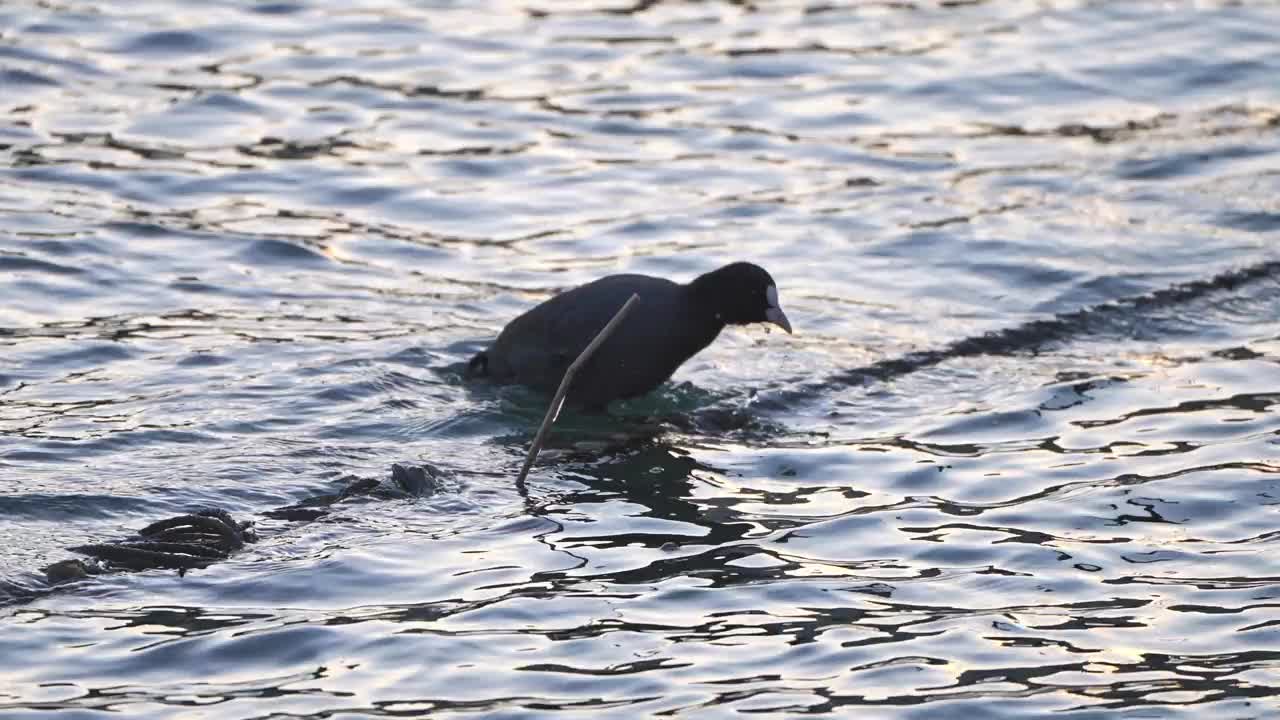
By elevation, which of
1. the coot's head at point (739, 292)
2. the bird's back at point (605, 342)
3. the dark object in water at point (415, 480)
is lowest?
the dark object in water at point (415, 480)

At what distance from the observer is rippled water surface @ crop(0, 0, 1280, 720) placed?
7348 millimetres

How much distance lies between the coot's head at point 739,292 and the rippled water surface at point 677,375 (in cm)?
52

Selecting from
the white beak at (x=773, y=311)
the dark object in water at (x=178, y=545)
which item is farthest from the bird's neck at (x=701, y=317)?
the dark object in water at (x=178, y=545)

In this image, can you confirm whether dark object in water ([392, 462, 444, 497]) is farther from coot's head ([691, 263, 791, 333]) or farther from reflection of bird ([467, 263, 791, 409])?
coot's head ([691, 263, 791, 333])

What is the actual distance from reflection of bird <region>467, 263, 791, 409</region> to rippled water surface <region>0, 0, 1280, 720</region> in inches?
8.6

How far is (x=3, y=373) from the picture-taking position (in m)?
10.7

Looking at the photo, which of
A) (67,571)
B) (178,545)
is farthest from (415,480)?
(67,571)

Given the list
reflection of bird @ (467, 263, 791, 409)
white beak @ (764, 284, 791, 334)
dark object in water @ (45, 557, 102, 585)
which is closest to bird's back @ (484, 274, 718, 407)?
reflection of bird @ (467, 263, 791, 409)

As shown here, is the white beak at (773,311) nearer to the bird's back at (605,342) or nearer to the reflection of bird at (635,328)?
the reflection of bird at (635,328)

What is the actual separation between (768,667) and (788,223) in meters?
7.00

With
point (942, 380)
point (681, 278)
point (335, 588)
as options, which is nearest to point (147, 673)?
point (335, 588)

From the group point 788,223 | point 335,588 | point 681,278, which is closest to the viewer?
point 335,588

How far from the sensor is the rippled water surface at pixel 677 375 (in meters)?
7.35

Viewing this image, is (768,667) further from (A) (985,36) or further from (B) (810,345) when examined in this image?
(A) (985,36)
